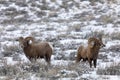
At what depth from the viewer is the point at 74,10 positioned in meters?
29.0

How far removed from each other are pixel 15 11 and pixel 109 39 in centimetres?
1256

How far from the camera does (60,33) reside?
63.7ft

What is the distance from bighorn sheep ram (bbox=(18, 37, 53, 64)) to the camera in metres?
12.0

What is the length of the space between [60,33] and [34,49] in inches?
291

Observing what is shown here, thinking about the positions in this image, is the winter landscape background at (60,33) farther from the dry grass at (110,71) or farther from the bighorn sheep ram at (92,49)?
the bighorn sheep ram at (92,49)

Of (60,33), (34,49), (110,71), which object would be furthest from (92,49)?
(60,33)

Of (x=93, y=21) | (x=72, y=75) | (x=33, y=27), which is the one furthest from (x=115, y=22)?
(x=72, y=75)

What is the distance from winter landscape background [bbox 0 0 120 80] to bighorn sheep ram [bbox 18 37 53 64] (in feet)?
0.92

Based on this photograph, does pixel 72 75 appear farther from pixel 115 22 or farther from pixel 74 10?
pixel 74 10

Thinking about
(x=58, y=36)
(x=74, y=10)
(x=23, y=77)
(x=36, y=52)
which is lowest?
(x=74, y=10)

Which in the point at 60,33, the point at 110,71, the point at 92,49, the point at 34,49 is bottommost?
the point at 60,33

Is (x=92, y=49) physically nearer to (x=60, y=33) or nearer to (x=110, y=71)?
(x=110, y=71)

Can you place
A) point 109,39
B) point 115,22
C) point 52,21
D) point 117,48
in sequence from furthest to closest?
1. point 52,21
2. point 115,22
3. point 109,39
4. point 117,48

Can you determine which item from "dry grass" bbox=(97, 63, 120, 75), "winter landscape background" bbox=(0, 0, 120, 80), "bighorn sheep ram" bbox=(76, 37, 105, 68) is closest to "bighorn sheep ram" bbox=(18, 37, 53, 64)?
"winter landscape background" bbox=(0, 0, 120, 80)
